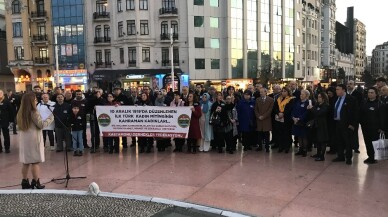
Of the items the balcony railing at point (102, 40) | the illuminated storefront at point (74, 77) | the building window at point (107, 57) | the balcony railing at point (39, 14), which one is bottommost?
the illuminated storefront at point (74, 77)

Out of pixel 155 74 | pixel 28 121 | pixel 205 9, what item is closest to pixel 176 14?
pixel 205 9

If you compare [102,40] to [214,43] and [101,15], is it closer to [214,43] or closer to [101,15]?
[101,15]

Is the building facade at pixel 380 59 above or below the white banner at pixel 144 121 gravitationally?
above

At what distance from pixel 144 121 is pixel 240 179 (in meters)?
3.75

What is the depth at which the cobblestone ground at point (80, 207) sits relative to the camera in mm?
5718

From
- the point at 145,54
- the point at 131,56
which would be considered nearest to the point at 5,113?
the point at 131,56

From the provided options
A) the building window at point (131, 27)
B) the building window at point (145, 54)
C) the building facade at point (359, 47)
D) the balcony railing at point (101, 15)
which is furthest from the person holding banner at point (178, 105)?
the building facade at point (359, 47)

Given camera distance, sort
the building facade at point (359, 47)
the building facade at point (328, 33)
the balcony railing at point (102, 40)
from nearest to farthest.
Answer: the balcony railing at point (102, 40)
the building facade at point (328, 33)
the building facade at point (359, 47)

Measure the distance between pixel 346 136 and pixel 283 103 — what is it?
2.03 meters

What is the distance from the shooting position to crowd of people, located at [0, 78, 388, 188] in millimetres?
8578

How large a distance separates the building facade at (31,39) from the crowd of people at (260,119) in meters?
41.8

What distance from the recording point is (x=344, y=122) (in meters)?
8.56

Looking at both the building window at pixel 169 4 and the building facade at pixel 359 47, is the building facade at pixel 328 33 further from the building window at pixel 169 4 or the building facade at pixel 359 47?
the building window at pixel 169 4

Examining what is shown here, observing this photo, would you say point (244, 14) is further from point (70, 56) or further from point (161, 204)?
point (161, 204)
